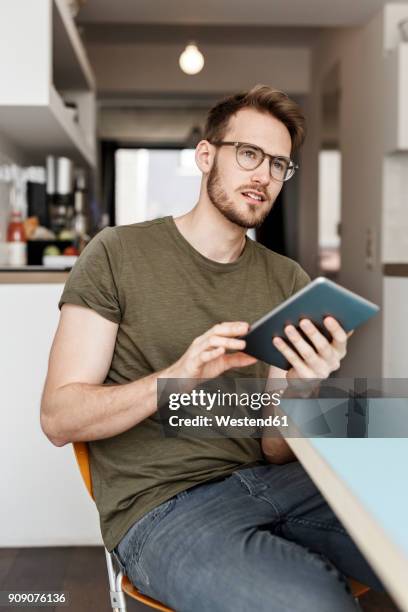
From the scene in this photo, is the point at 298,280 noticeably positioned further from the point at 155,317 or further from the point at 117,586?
the point at 117,586

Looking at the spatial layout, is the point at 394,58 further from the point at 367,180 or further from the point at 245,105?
the point at 245,105

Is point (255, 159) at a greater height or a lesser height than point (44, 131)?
lesser

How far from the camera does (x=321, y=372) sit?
1120 mm

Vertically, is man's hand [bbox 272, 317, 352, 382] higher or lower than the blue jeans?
higher

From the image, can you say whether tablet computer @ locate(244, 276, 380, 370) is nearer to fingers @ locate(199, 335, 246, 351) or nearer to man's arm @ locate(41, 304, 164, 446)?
fingers @ locate(199, 335, 246, 351)

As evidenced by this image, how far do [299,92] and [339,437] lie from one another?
5941 mm

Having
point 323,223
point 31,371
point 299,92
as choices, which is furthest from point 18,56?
point 299,92

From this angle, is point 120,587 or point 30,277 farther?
point 30,277

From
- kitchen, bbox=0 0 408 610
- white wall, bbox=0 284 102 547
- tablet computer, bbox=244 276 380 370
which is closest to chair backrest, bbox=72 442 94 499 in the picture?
tablet computer, bbox=244 276 380 370

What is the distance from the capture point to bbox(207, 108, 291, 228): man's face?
4.88 feet

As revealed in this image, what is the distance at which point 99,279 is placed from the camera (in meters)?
1.37

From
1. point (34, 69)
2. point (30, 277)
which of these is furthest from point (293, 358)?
point (34, 69)

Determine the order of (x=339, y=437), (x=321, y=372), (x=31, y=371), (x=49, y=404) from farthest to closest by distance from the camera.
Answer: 1. (x=31, y=371)
2. (x=49, y=404)
3. (x=321, y=372)
4. (x=339, y=437)

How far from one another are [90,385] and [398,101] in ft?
9.96
